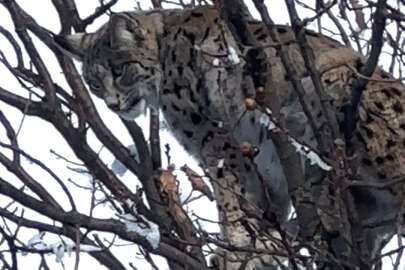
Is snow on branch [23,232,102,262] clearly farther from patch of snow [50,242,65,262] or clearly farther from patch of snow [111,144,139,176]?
patch of snow [111,144,139,176]

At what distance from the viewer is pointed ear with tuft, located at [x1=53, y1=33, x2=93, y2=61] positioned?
5.02 meters

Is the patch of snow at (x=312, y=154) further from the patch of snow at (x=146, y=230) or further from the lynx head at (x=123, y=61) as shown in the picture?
the lynx head at (x=123, y=61)

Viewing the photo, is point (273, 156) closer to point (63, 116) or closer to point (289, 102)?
point (289, 102)

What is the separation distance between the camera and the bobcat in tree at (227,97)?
4562mm

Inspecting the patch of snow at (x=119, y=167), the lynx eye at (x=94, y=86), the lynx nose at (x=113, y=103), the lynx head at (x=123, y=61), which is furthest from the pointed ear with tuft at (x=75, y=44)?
the patch of snow at (x=119, y=167)

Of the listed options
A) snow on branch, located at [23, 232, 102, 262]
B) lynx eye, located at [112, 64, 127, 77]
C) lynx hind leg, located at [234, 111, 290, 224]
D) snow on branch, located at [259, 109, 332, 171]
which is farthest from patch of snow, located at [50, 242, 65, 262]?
lynx eye, located at [112, 64, 127, 77]

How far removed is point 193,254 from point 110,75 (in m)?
2.25

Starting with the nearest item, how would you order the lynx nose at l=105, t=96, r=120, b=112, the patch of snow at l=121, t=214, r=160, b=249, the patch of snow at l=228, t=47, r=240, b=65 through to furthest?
the patch of snow at l=121, t=214, r=160, b=249 → the patch of snow at l=228, t=47, r=240, b=65 → the lynx nose at l=105, t=96, r=120, b=112

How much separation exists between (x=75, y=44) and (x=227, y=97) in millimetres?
984

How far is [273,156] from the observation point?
5.13 meters

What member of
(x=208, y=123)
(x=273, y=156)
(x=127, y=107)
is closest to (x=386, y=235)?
(x=273, y=156)

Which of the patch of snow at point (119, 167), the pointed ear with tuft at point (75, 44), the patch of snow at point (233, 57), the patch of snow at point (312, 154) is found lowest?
the patch of snow at point (312, 154)

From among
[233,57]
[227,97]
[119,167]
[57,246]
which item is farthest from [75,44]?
[57,246]

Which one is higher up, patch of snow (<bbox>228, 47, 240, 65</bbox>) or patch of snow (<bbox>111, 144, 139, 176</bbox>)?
patch of snow (<bbox>111, 144, 139, 176</bbox>)
